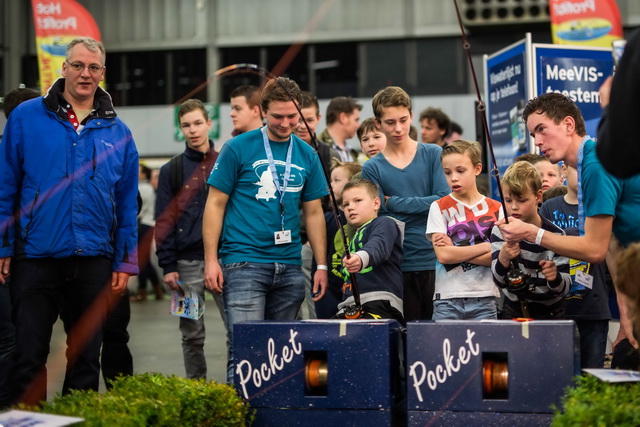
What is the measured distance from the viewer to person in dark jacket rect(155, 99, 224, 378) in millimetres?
6379

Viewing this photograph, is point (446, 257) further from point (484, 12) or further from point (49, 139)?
point (484, 12)

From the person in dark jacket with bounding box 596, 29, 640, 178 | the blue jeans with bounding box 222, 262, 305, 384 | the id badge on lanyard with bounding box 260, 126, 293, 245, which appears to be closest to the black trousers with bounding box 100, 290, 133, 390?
the blue jeans with bounding box 222, 262, 305, 384

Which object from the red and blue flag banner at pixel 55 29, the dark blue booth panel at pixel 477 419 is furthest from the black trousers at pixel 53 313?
the red and blue flag banner at pixel 55 29

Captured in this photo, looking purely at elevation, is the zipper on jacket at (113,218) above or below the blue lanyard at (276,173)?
below

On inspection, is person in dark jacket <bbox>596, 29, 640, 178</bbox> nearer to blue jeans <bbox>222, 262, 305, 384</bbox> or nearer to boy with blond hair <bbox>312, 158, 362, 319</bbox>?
blue jeans <bbox>222, 262, 305, 384</bbox>

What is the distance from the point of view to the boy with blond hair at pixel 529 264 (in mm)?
4551

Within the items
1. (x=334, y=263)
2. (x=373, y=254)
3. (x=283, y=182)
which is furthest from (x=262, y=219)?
(x=334, y=263)

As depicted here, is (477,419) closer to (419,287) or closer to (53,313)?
(419,287)

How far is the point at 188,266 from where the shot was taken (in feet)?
21.1

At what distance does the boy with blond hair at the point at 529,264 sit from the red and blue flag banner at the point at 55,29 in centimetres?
709

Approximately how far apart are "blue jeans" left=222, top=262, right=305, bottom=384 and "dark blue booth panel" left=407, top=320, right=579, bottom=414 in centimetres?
110

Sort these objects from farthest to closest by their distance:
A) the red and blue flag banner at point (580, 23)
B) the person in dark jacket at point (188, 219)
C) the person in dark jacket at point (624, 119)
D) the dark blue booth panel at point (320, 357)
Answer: the red and blue flag banner at point (580, 23) < the person in dark jacket at point (188, 219) < the dark blue booth panel at point (320, 357) < the person in dark jacket at point (624, 119)

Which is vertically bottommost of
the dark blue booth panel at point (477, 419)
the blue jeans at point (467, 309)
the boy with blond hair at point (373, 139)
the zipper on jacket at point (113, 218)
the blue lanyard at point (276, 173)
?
the dark blue booth panel at point (477, 419)

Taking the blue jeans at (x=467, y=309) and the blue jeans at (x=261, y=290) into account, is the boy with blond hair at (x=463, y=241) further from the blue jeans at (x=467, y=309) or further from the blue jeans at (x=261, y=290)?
the blue jeans at (x=261, y=290)
